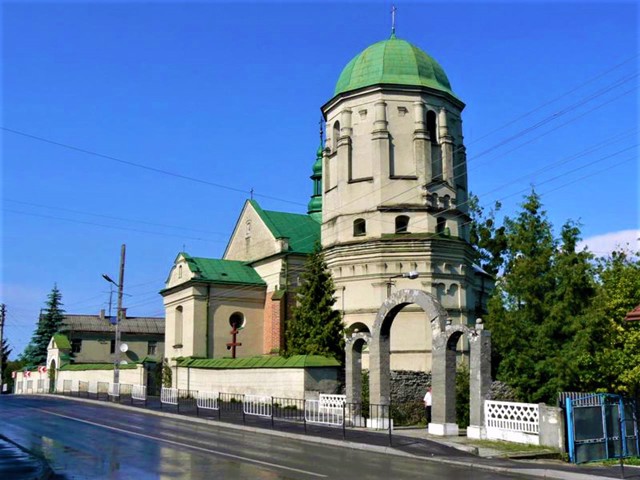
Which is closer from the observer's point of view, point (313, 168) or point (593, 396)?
point (593, 396)

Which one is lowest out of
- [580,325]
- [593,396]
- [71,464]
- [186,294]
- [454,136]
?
[71,464]

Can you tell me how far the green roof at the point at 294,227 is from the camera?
4856 centimetres

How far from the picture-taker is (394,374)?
32.3 metres

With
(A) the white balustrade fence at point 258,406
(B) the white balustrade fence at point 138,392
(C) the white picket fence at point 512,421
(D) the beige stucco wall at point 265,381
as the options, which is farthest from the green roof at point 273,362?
(C) the white picket fence at point 512,421

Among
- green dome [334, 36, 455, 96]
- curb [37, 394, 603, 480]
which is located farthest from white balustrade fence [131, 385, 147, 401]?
green dome [334, 36, 455, 96]

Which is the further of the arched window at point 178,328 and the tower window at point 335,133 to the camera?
the arched window at point 178,328

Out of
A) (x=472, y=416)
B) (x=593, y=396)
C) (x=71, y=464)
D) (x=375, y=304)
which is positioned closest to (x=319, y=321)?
(x=375, y=304)

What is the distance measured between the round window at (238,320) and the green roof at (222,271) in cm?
214

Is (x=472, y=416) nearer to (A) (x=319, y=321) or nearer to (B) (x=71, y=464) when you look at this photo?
(B) (x=71, y=464)

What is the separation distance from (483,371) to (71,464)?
40.1 ft

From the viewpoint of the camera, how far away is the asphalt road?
14.6m

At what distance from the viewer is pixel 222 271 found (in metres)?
48.4

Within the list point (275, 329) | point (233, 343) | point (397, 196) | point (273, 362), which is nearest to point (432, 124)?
point (397, 196)

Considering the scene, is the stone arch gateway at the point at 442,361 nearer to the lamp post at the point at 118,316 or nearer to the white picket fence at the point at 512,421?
the white picket fence at the point at 512,421
